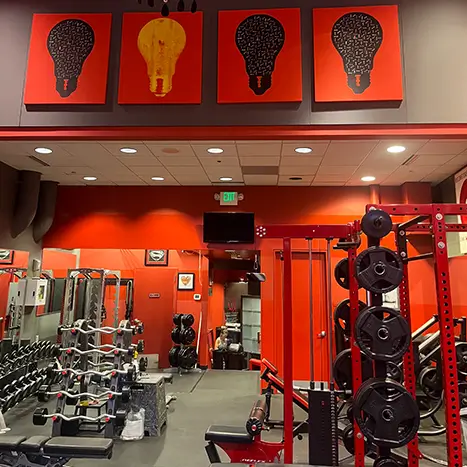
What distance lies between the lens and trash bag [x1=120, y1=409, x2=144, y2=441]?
13.9 ft

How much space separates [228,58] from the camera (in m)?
4.04

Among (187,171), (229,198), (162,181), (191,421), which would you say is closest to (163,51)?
(187,171)

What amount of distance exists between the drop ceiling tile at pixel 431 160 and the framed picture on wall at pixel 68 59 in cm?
390

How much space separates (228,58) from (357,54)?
1350 millimetres

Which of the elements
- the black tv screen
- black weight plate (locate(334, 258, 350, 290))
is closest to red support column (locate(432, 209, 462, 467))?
black weight plate (locate(334, 258, 350, 290))

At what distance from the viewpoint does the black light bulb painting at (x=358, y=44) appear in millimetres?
3898

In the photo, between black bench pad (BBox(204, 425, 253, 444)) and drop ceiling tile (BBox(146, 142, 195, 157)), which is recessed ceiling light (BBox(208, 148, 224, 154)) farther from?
black bench pad (BBox(204, 425, 253, 444))

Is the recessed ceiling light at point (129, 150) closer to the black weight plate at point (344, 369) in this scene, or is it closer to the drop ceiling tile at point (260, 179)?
the drop ceiling tile at point (260, 179)

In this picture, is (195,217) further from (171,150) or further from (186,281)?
(186,281)

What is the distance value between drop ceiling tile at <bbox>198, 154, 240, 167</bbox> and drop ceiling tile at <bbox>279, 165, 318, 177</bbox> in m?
0.69

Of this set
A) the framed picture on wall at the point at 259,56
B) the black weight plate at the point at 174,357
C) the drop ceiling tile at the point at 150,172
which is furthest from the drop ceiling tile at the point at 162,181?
the black weight plate at the point at 174,357

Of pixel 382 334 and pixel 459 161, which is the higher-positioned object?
pixel 459 161

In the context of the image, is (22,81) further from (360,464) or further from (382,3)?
(360,464)

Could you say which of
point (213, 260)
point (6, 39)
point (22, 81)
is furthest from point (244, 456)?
point (213, 260)
